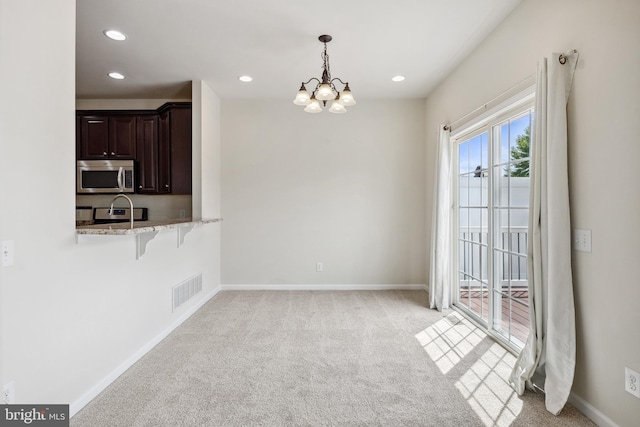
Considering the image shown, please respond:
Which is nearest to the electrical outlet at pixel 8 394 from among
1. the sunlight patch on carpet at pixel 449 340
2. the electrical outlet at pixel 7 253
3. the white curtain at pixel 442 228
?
the electrical outlet at pixel 7 253

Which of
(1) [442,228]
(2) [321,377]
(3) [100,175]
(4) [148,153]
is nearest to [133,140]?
(4) [148,153]

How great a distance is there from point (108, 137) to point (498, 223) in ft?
15.9

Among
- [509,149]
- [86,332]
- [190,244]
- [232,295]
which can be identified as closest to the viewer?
[86,332]

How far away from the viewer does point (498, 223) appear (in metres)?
3.01

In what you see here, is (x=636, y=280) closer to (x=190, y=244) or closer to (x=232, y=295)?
(x=190, y=244)

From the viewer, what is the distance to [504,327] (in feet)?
9.84

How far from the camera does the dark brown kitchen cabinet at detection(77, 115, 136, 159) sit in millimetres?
4461

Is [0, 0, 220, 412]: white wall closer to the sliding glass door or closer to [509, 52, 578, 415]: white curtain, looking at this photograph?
[509, 52, 578, 415]: white curtain

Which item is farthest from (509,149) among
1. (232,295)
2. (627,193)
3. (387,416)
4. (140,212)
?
(140,212)

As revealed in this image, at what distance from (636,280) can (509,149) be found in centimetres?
151

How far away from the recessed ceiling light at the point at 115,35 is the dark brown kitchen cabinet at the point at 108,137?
158 centimetres

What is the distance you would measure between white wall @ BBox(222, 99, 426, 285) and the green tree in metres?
2.09

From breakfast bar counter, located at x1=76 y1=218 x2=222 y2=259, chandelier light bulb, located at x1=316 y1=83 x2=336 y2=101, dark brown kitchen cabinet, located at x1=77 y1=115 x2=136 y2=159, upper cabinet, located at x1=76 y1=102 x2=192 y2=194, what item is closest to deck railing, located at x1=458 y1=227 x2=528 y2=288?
chandelier light bulb, located at x1=316 y1=83 x2=336 y2=101

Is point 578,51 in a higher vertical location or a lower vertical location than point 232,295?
higher
